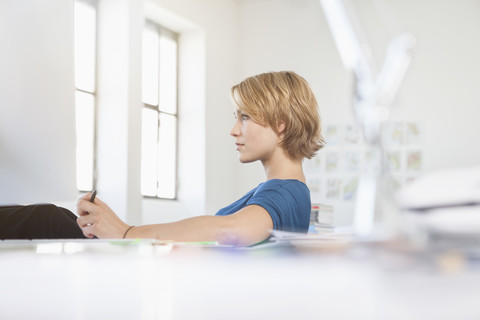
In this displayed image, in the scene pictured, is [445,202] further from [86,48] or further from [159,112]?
[159,112]

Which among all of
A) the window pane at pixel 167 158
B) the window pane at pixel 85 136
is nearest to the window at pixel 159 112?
the window pane at pixel 167 158

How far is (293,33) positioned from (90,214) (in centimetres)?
324

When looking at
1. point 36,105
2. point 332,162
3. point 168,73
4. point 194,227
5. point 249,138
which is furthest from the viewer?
point 168,73

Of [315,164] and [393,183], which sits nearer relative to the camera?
[393,183]

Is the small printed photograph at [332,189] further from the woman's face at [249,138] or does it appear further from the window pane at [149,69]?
the woman's face at [249,138]

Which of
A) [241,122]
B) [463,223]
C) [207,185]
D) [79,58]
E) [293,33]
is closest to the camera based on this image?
[463,223]

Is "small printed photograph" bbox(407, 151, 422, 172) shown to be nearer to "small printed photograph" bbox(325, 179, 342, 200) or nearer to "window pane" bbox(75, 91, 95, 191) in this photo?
"window pane" bbox(75, 91, 95, 191)

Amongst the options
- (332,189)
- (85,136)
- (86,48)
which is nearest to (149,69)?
(86,48)

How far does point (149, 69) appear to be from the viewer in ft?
10.6

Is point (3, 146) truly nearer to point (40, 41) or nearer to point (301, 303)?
point (40, 41)

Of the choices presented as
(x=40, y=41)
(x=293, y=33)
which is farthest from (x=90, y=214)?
(x=293, y=33)

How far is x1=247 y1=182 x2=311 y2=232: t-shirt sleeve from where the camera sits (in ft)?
1.70

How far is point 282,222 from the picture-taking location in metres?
0.52

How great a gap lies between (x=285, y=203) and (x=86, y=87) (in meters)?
2.55
